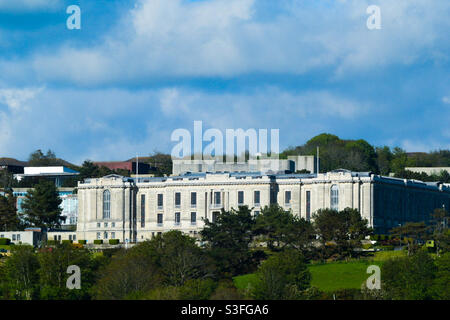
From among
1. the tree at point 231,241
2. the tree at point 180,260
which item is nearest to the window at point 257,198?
the tree at point 231,241

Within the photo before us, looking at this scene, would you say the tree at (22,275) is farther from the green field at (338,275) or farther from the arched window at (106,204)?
the arched window at (106,204)

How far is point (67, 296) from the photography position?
121875 millimetres

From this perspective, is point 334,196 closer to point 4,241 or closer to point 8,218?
point 4,241

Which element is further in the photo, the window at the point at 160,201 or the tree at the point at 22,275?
the window at the point at 160,201

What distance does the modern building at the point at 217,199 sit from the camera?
186 meters

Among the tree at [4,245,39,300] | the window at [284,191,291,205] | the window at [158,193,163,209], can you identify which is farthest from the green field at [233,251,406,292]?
the window at [158,193,163,209]

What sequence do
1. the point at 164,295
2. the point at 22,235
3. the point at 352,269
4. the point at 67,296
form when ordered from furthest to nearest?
the point at 22,235 → the point at 352,269 → the point at 67,296 → the point at 164,295

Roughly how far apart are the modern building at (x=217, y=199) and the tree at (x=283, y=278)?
40.4 m

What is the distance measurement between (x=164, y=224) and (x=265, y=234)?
94.9 feet

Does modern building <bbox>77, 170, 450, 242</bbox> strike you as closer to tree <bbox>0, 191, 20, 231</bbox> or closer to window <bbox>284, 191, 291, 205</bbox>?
window <bbox>284, 191, 291, 205</bbox>

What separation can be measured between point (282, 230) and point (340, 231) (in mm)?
6826

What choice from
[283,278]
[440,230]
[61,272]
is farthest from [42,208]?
[283,278]

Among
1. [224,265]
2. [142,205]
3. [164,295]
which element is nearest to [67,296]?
[164,295]
